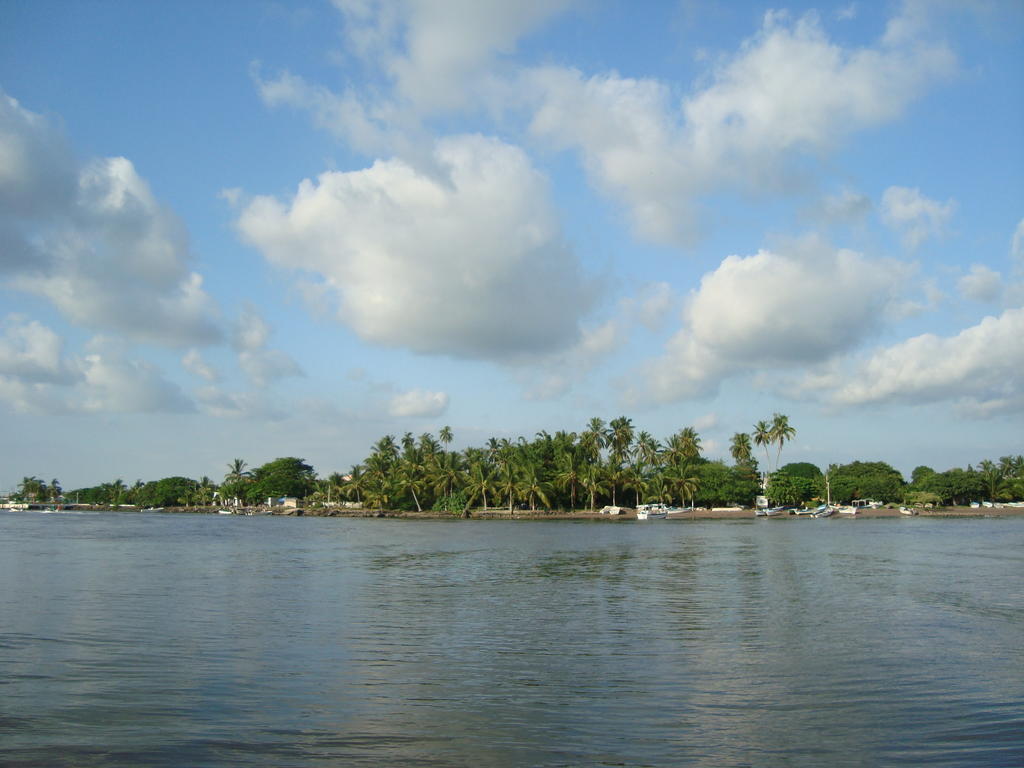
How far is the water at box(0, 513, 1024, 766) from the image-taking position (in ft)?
30.8

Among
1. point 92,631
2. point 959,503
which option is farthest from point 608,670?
point 959,503

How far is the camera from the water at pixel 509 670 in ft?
30.8

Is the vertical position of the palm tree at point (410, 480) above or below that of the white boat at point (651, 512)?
above

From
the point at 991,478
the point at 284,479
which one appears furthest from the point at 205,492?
the point at 991,478

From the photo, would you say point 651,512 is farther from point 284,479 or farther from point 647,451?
point 284,479

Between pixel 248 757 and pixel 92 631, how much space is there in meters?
10.5

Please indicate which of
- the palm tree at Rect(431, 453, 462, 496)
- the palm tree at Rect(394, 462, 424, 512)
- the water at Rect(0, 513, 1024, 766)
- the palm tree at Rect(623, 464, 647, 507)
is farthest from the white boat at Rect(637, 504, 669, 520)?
the water at Rect(0, 513, 1024, 766)

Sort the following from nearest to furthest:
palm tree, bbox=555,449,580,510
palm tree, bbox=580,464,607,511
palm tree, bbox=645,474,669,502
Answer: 1. palm tree, bbox=580,464,607,511
2. palm tree, bbox=555,449,580,510
3. palm tree, bbox=645,474,669,502

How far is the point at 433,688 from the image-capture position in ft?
40.3

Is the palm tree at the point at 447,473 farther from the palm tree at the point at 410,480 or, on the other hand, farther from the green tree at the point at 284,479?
the green tree at the point at 284,479

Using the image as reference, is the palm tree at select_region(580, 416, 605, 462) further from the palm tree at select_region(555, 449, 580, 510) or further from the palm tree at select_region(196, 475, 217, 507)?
the palm tree at select_region(196, 475, 217, 507)

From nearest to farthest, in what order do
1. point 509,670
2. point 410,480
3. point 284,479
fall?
point 509,670 < point 410,480 < point 284,479

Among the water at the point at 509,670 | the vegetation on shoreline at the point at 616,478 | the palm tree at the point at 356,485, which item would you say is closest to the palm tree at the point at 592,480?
the vegetation on shoreline at the point at 616,478

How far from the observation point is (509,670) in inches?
542
